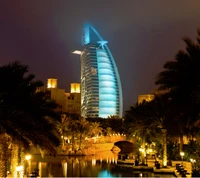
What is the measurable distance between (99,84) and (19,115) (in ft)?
408

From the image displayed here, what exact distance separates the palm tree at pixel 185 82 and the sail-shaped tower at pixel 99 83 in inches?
4639

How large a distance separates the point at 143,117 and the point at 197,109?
20.5 m

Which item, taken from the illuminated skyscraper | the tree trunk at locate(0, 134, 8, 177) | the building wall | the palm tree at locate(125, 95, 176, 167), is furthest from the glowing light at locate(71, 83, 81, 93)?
the tree trunk at locate(0, 134, 8, 177)

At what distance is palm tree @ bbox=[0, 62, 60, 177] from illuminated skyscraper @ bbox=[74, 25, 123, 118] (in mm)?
118791

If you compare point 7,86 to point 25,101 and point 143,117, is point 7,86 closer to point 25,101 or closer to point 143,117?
point 25,101

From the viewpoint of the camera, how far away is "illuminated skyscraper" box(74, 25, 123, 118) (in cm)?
13638

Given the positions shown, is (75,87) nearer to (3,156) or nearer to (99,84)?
(99,84)

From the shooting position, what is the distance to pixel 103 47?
14650cm

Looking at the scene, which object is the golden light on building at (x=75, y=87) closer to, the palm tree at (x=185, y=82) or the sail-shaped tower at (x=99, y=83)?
the sail-shaped tower at (x=99, y=83)

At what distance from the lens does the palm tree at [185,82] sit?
15.9m

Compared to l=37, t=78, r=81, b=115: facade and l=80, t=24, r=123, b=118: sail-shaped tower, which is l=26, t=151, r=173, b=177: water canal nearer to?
l=80, t=24, r=123, b=118: sail-shaped tower

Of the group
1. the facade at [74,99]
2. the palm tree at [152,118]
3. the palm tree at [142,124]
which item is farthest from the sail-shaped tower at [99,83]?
the palm tree at [152,118]

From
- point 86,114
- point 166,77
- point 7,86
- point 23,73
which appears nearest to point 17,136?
point 7,86

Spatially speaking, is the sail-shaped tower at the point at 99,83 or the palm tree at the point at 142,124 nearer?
the palm tree at the point at 142,124
